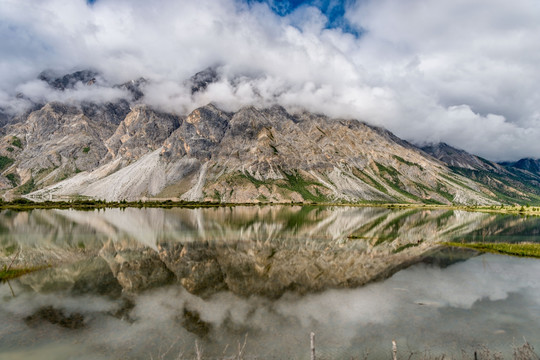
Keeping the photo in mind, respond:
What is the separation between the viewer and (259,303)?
102ft

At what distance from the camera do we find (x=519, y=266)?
4959 centimetres

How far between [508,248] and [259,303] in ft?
183

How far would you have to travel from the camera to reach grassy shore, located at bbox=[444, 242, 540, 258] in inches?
2308

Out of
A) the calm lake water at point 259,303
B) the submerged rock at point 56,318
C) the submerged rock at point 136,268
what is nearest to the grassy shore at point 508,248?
the calm lake water at point 259,303

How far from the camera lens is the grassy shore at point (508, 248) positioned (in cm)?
5862

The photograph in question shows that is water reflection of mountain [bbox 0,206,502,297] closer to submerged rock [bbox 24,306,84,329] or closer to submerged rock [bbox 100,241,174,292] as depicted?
submerged rock [bbox 100,241,174,292]

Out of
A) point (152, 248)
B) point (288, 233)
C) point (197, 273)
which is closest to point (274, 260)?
point (197, 273)

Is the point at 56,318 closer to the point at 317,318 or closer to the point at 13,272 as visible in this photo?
the point at 13,272

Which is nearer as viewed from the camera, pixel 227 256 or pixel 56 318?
pixel 56 318

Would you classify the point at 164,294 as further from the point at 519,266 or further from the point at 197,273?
the point at 519,266

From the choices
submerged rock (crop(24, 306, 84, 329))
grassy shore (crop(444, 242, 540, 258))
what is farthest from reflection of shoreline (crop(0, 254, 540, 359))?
grassy shore (crop(444, 242, 540, 258))

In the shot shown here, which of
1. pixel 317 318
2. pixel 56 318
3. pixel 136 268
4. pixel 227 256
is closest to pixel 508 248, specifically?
pixel 227 256

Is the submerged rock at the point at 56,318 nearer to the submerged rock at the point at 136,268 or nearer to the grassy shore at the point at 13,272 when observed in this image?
the submerged rock at the point at 136,268

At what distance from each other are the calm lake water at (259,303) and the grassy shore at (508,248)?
6393mm
